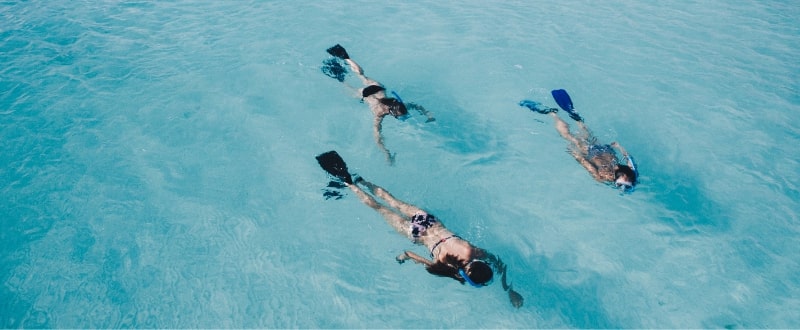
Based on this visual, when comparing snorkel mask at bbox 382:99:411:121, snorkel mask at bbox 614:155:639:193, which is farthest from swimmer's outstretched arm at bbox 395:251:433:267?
snorkel mask at bbox 614:155:639:193

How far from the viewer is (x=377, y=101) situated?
6883 mm

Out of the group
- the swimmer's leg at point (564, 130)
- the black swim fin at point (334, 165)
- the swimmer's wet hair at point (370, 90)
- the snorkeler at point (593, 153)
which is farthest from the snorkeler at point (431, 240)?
the swimmer's leg at point (564, 130)

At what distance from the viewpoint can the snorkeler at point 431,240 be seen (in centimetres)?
424

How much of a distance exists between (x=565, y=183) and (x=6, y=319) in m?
7.81

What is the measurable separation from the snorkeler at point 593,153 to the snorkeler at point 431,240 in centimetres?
230

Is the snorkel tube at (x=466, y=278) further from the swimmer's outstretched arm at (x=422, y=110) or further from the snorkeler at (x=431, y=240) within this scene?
the swimmer's outstretched arm at (x=422, y=110)

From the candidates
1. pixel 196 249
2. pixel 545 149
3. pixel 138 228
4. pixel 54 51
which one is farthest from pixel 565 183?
pixel 54 51

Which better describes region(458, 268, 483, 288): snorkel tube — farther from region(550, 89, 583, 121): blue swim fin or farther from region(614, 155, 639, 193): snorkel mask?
region(550, 89, 583, 121): blue swim fin

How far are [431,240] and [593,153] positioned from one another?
10.9ft

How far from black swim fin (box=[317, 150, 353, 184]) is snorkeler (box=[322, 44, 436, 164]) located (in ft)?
2.48

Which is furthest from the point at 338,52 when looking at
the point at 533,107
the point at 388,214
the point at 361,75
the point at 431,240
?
the point at 431,240

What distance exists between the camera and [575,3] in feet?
38.5

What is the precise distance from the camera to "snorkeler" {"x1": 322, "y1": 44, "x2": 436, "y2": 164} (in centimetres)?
643

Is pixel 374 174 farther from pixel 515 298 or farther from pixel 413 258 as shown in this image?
pixel 515 298
